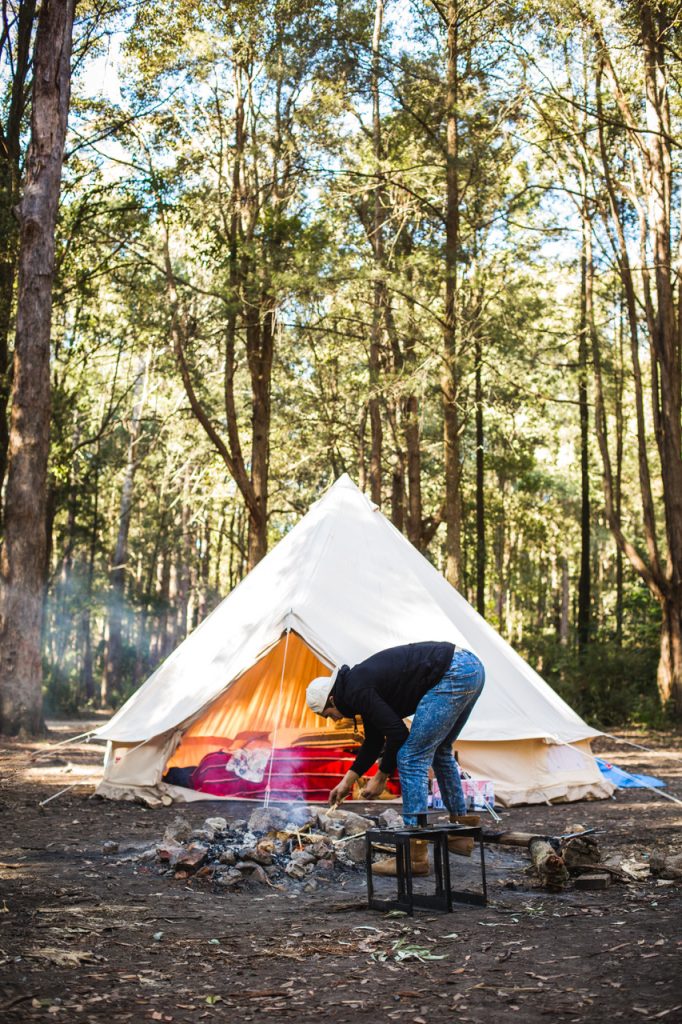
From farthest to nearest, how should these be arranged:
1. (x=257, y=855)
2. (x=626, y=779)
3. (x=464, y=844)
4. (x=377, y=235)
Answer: (x=377, y=235) < (x=626, y=779) < (x=464, y=844) < (x=257, y=855)

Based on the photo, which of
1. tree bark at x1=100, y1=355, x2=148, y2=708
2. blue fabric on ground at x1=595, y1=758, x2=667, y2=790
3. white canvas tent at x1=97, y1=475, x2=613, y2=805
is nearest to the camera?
white canvas tent at x1=97, y1=475, x2=613, y2=805

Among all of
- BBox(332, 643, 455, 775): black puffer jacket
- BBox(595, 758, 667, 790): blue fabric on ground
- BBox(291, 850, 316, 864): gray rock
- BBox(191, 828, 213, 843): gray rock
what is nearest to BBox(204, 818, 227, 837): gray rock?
BBox(191, 828, 213, 843): gray rock

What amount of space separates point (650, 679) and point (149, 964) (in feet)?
48.2

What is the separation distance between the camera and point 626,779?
9.12 meters

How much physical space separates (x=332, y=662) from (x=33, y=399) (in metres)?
5.84

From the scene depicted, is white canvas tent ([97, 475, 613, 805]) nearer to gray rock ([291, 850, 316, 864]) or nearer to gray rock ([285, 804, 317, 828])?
gray rock ([285, 804, 317, 828])

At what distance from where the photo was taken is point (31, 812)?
23.8 feet

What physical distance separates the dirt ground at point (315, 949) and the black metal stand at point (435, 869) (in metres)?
0.09

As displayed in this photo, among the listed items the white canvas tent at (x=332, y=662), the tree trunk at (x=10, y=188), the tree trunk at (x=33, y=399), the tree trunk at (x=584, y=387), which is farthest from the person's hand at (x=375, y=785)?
the tree trunk at (x=584, y=387)

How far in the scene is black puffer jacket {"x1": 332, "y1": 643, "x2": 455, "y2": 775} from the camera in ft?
15.6

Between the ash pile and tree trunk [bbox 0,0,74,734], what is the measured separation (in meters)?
6.27

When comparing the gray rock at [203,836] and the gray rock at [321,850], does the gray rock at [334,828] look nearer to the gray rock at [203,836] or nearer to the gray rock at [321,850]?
the gray rock at [321,850]

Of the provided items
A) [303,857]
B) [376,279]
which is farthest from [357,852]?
[376,279]

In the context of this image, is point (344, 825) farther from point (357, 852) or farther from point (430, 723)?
point (430, 723)
